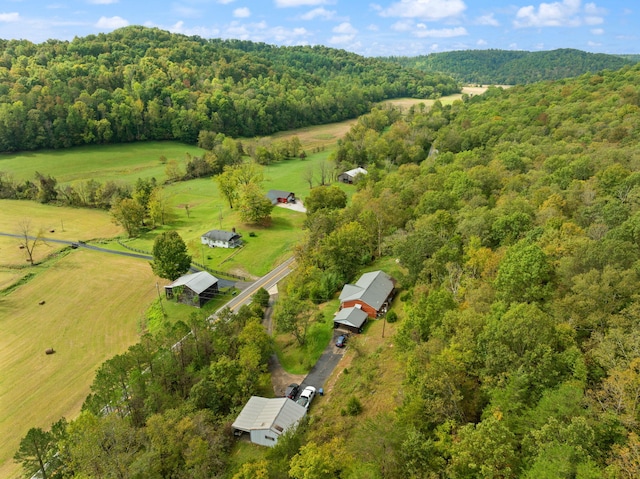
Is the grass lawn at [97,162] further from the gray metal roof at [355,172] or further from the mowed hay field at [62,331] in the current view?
the gray metal roof at [355,172]

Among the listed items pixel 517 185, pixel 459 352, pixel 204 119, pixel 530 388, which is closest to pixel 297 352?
pixel 459 352

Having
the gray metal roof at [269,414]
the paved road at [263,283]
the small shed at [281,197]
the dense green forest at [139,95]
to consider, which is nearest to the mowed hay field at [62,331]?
the paved road at [263,283]

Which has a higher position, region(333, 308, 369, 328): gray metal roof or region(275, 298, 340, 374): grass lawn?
region(333, 308, 369, 328): gray metal roof

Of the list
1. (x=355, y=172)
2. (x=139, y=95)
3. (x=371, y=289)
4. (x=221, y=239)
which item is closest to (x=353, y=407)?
(x=371, y=289)

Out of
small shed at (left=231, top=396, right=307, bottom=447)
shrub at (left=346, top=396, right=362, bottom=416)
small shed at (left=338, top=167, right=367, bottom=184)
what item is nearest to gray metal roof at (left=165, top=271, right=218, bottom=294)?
small shed at (left=231, top=396, right=307, bottom=447)

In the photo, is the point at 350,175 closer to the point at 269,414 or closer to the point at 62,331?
the point at 62,331

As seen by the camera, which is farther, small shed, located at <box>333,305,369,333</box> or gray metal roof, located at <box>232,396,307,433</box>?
small shed, located at <box>333,305,369,333</box>

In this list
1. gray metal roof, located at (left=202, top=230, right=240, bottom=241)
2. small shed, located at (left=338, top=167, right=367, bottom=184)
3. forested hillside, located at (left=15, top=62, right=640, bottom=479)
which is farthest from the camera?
small shed, located at (left=338, top=167, right=367, bottom=184)

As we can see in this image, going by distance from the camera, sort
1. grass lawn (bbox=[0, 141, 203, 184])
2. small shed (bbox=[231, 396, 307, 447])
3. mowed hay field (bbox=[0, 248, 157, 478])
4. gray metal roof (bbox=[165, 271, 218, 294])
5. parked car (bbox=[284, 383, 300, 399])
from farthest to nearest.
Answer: grass lawn (bbox=[0, 141, 203, 184]) < gray metal roof (bbox=[165, 271, 218, 294]) < mowed hay field (bbox=[0, 248, 157, 478]) < parked car (bbox=[284, 383, 300, 399]) < small shed (bbox=[231, 396, 307, 447])

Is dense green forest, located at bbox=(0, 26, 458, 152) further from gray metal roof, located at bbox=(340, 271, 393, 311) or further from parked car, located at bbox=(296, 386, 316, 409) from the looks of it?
parked car, located at bbox=(296, 386, 316, 409)
